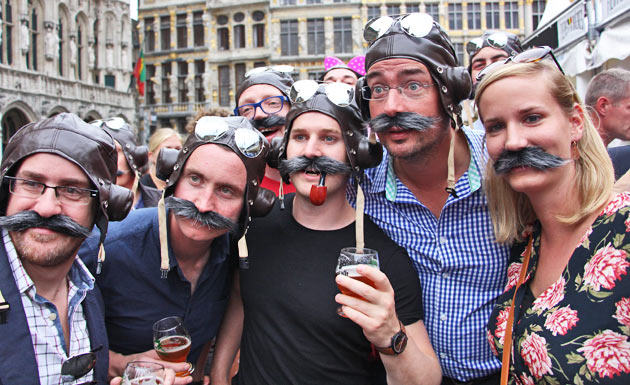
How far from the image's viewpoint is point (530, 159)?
7.26ft

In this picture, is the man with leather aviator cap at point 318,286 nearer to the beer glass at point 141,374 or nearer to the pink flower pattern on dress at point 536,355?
the pink flower pattern on dress at point 536,355

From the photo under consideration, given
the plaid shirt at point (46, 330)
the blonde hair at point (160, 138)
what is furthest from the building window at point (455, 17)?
the plaid shirt at point (46, 330)

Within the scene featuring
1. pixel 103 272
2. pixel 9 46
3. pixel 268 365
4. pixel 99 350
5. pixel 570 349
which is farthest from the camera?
pixel 9 46

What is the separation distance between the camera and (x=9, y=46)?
2422 cm

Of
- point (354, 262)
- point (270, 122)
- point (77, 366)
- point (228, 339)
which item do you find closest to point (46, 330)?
point (77, 366)

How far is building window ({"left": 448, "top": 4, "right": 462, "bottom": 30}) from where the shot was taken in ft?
108

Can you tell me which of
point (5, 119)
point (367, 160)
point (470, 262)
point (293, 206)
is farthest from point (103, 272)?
point (5, 119)

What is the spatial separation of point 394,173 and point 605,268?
1.43m

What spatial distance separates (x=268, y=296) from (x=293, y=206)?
615 millimetres

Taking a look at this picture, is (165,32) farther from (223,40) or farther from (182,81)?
(223,40)

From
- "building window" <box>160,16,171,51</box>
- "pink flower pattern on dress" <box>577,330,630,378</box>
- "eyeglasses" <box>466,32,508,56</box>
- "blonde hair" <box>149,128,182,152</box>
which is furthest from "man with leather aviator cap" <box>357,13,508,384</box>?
"building window" <box>160,16,171,51</box>

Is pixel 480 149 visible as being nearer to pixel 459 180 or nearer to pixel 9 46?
pixel 459 180

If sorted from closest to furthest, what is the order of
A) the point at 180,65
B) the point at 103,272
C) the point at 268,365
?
the point at 268,365, the point at 103,272, the point at 180,65

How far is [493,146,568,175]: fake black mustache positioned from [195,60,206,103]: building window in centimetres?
3695
